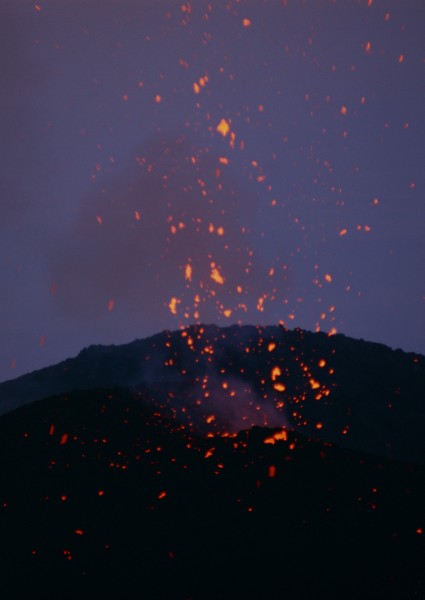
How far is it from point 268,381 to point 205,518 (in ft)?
52.3

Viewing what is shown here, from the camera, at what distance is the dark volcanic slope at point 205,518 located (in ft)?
24.9

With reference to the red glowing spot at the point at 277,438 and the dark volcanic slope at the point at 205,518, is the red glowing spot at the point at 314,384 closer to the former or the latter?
the dark volcanic slope at the point at 205,518

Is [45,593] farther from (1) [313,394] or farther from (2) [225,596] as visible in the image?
(1) [313,394]

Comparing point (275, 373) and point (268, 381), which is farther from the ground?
point (275, 373)

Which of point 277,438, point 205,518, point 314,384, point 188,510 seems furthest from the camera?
point 314,384

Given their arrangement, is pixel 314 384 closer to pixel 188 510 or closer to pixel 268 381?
pixel 268 381

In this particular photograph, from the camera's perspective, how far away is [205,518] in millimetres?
8625

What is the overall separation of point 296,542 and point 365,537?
958 millimetres

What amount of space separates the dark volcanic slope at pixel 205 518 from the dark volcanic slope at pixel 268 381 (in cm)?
772

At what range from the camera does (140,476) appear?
9797 millimetres

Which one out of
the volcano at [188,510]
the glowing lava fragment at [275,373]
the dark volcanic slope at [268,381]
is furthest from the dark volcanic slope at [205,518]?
the glowing lava fragment at [275,373]

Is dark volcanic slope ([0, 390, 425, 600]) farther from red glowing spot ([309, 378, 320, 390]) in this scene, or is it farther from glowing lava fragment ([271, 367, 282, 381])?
glowing lava fragment ([271, 367, 282, 381])

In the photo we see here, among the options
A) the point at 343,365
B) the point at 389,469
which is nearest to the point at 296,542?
the point at 389,469

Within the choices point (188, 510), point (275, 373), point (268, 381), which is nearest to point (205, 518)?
point (188, 510)
